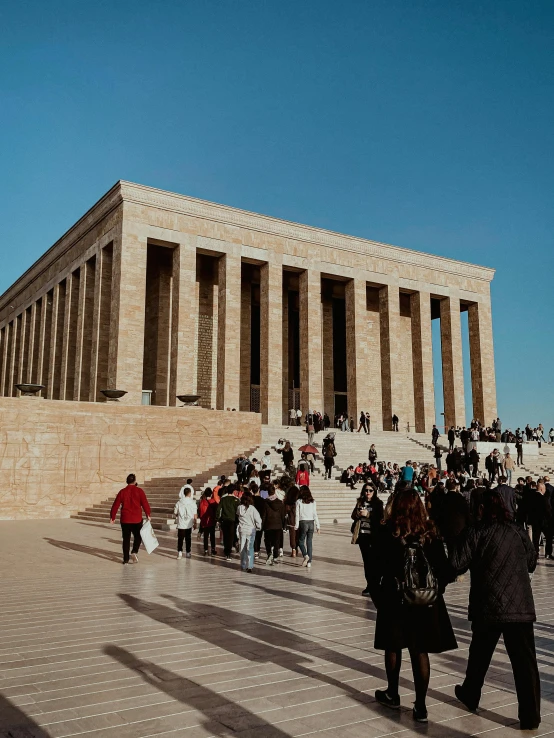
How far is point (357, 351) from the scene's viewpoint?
33.2 meters

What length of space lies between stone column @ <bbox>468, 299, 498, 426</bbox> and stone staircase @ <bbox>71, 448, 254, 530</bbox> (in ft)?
56.7

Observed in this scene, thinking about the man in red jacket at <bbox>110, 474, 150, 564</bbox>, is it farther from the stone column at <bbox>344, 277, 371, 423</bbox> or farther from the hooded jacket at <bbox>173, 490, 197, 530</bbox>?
the stone column at <bbox>344, 277, 371, 423</bbox>

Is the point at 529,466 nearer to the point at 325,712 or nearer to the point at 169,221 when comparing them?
the point at 169,221

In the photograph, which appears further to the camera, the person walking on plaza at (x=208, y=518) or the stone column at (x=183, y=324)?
the stone column at (x=183, y=324)

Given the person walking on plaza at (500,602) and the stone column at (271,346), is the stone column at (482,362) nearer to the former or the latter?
the stone column at (271,346)

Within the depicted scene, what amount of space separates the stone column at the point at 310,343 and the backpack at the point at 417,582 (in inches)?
1081

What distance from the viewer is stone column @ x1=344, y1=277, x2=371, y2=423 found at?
32781 mm

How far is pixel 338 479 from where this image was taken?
21.4 meters

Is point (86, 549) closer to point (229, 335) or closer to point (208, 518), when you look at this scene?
point (208, 518)

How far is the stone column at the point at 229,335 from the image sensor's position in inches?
1158

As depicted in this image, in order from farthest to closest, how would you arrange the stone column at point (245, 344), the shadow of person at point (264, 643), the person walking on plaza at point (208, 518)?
1. the stone column at point (245, 344)
2. the person walking on plaza at point (208, 518)
3. the shadow of person at point (264, 643)

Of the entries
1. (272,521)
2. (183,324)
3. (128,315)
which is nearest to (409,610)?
(272,521)

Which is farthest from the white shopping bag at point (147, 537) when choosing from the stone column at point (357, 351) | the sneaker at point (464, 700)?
the stone column at point (357, 351)

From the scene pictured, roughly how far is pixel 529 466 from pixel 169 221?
1907cm
